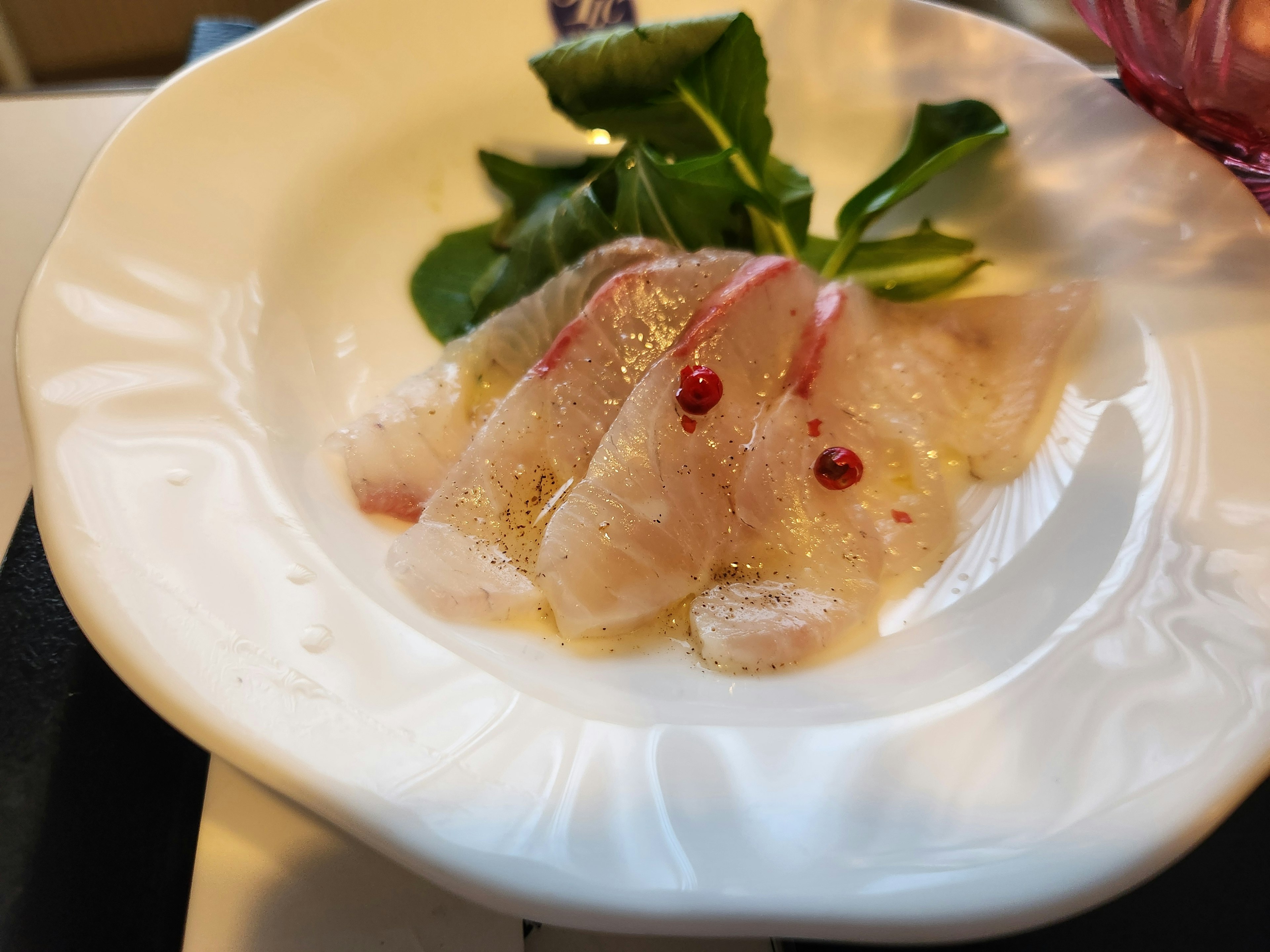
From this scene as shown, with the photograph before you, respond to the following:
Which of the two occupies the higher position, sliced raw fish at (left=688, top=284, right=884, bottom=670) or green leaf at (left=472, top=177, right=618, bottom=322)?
green leaf at (left=472, top=177, right=618, bottom=322)

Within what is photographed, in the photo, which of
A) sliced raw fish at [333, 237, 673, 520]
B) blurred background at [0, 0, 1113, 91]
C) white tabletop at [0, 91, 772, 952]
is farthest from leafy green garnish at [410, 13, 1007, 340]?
blurred background at [0, 0, 1113, 91]

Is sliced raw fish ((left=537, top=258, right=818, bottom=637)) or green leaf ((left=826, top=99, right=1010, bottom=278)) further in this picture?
green leaf ((left=826, top=99, right=1010, bottom=278))

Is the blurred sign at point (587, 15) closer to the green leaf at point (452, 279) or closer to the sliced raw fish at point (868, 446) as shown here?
the green leaf at point (452, 279)

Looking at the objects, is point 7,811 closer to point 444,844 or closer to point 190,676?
point 190,676

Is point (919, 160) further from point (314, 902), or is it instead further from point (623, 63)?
point (314, 902)

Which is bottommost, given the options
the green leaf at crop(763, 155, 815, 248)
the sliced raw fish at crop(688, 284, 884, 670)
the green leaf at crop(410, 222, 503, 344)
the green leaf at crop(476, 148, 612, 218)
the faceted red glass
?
the sliced raw fish at crop(688, 284, 884, 670)

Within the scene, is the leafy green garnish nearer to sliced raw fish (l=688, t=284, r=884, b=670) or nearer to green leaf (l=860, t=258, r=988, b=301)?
green leaf (l=860, t=258, r=988, b=301)
